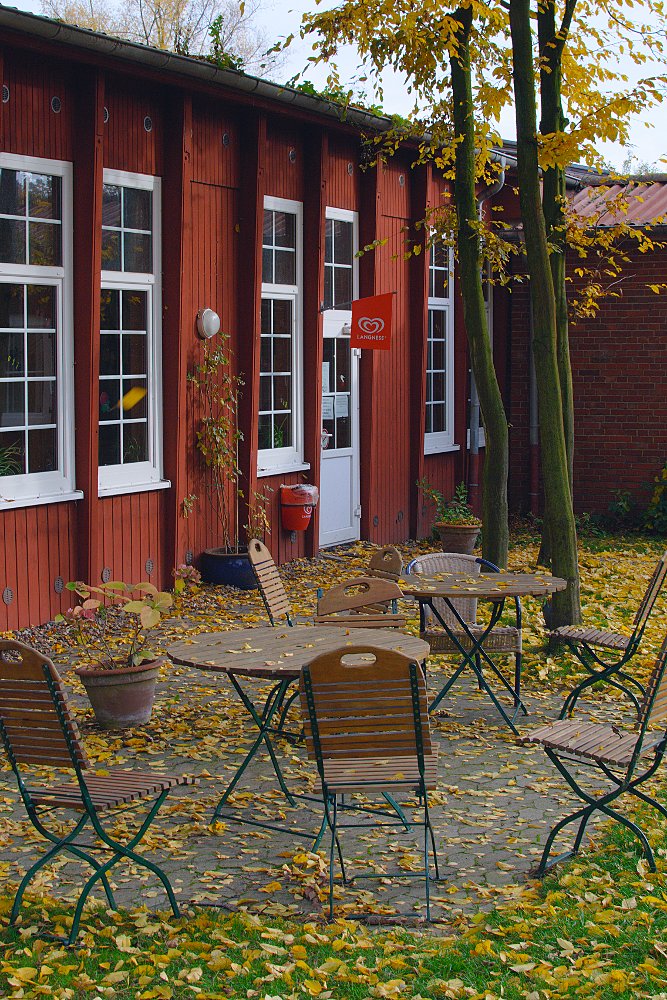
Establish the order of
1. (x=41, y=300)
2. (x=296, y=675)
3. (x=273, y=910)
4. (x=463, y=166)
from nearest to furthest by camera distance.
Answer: (x=273, y=910) < (x=296, y=675) < (x=41, y=300) < (x=463, y=166)

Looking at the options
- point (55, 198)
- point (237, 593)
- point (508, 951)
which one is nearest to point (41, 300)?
point (55, 198)

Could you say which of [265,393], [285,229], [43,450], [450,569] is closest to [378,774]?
[450,569]

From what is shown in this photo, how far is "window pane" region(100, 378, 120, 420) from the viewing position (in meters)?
9.93

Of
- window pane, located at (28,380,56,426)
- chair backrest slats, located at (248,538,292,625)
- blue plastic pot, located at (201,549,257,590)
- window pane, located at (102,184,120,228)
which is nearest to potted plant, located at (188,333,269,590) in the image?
blue plastic pot, located at (201,549,257,590)

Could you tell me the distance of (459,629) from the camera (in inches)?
311

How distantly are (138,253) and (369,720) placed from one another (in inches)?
256

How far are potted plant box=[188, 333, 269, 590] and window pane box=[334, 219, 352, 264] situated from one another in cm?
253

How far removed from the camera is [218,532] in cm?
1130

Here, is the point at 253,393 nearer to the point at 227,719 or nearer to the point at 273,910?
the point at 227,719

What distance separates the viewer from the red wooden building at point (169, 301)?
29.7ft

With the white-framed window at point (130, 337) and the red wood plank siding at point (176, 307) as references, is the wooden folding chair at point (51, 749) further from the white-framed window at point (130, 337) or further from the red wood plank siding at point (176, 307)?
the red wood plank siding at point (176, 307)

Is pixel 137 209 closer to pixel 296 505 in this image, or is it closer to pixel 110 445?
pixel 110 445

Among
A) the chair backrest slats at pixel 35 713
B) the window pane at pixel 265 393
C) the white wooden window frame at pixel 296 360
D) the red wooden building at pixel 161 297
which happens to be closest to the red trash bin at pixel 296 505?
the red wooden building at pixel 161 297

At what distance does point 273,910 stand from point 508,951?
945mm
